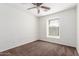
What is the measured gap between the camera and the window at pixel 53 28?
1.14 meters

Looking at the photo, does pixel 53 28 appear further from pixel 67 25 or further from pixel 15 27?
pixel 15 27

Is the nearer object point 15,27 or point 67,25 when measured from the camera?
point 67,25

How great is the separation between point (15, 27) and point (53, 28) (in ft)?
2.70

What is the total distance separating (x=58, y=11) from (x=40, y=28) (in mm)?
492

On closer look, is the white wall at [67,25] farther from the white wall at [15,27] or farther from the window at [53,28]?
the white wall at [15,27]

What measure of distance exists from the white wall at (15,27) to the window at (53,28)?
284 millimetres

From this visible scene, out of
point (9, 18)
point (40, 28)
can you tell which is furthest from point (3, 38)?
point (40, 28)

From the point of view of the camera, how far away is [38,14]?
46.9 inches

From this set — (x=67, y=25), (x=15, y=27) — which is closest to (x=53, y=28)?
(x=67, y=25)

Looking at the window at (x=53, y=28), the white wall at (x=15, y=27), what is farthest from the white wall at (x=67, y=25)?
the white wall at (x=15, y=27)

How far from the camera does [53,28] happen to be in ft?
3.88

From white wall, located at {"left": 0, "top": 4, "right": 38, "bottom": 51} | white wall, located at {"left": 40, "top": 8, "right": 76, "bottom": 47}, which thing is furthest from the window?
white wall, located at {"left": 0, "top": 4, "right": 38, "bottom": 51}

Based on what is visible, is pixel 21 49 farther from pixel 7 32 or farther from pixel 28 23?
pixel 28 23

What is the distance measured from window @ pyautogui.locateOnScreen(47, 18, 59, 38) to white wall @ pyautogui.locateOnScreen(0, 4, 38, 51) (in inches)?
11.2
